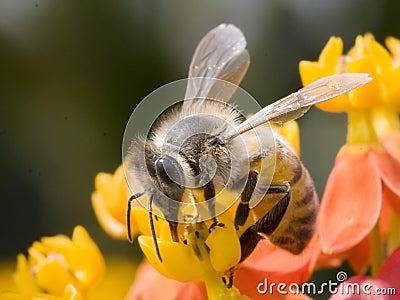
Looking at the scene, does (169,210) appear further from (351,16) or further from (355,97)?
(351,16)

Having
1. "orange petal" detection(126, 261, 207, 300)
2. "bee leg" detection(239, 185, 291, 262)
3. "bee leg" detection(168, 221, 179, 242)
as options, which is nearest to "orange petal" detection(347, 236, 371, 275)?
"bee leg" detection(239, 185, 291, 262)

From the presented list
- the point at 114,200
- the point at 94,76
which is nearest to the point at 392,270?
the point at 114,200

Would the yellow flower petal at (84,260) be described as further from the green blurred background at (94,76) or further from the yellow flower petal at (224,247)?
the green blurred background at (94,76)

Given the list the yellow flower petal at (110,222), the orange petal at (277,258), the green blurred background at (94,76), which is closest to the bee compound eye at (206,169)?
the orange petal at (277,258)

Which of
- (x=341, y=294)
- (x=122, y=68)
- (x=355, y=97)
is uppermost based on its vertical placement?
(x=122, y=68)

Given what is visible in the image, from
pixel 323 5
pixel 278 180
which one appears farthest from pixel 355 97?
pixel 323 5

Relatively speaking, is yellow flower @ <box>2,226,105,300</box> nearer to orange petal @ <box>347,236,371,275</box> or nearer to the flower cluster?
the flower cluster
